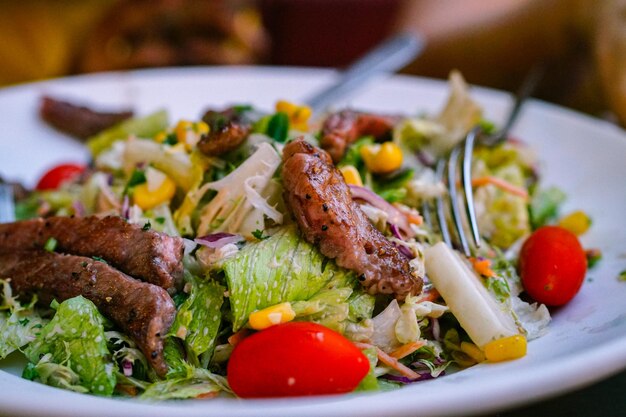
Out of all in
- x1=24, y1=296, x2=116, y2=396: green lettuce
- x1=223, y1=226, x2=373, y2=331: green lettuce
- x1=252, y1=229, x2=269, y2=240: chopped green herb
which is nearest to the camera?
x1=24, y1=296, x2=116, y2=396: green lettuce

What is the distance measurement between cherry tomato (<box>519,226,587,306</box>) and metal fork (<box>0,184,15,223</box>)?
118 inches

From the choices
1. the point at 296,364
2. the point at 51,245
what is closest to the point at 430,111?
the point at 51,245

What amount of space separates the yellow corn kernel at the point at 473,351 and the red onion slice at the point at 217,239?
3.58 ft

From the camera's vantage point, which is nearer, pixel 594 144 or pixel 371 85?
pixel 594 144

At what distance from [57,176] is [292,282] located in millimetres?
2472

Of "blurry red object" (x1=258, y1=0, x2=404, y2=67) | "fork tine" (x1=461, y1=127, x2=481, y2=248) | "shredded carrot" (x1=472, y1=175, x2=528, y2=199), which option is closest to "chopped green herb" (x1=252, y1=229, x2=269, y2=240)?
"fork tine" (x1=461, y1=127, x2=481, y2=248)

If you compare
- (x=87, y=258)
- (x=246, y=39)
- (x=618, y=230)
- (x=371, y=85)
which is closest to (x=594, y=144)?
(x=618, y=230)

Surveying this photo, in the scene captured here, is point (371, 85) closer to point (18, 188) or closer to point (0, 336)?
point (18, 188)

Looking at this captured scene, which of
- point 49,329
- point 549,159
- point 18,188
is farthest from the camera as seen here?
point 549,159

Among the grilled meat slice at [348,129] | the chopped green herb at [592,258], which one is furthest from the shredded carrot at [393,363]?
the chopped green herb at [592,258]

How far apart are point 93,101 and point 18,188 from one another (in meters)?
1.56

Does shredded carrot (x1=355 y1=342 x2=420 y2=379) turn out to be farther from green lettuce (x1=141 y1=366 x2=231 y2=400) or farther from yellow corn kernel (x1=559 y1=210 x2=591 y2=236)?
yellow corn kernel (x1=559 y1=210 x2=591 y2=236)

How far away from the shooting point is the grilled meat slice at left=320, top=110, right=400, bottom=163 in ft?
10.8

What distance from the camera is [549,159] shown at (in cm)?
455
